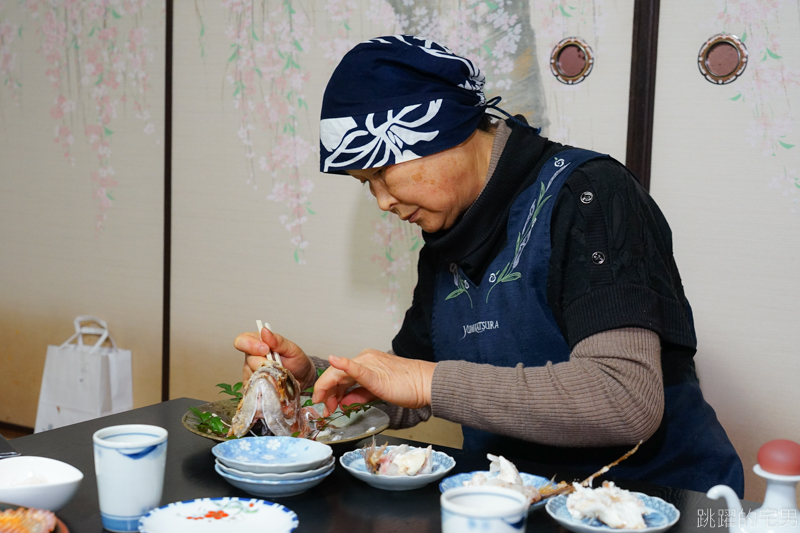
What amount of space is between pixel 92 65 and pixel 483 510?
290 centimetres

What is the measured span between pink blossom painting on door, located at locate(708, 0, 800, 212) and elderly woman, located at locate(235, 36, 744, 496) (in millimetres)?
770

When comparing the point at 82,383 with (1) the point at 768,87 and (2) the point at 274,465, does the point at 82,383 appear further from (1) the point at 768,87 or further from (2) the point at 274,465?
(1) the point at 768,87

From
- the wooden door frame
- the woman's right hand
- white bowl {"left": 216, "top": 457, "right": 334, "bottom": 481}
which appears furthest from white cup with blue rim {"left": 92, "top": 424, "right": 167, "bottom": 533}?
the wooden door frame

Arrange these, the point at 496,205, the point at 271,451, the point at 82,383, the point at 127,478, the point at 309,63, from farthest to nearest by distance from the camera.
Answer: the point at 82,383, the point at 309,63, the point at 496,205, the point at 271,451, the point at 127,478

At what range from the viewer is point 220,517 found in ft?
2.83

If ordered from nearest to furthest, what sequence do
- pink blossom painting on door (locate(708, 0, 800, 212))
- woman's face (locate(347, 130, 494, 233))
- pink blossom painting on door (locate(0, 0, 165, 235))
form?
woman's face (locate(347, 130, 494, 233)), pink blossom painting on door (locate(708, 0, 800, 212)), pink blossom painting on door (locate(0, 0, 165, 235))

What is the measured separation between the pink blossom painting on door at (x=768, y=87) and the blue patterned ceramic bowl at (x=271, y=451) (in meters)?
1.47

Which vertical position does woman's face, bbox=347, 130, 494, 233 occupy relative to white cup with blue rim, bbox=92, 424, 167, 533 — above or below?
above

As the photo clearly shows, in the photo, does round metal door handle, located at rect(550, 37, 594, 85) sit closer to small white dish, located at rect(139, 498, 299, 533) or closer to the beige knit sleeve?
the beige knit sleeve

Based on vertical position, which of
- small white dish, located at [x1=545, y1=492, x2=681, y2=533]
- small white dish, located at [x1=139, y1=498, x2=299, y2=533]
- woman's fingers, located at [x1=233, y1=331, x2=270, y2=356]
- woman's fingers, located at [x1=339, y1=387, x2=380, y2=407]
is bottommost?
small white dish, located at [x1=139, y1=498, x2=299, y2=533]

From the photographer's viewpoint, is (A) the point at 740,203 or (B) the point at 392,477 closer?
(B) the point at 392,477

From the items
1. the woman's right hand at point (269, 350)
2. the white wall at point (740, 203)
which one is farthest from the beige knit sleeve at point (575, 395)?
the white wall at point (740, 203)

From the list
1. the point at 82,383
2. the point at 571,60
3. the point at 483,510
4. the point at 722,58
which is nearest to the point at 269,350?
the point at 483,510

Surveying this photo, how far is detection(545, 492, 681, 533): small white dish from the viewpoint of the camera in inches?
32.9
